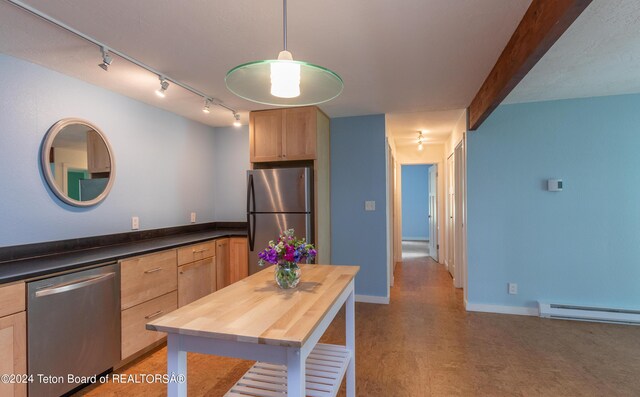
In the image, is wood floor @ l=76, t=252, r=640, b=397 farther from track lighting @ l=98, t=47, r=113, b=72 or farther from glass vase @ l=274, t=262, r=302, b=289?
track lighting @ l=98, t=47, r=113, b=72

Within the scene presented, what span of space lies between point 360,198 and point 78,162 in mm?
2855

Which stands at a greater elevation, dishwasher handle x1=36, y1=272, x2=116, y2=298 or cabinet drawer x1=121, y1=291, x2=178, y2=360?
dishwasher handle x1=36, y1=272, x2=116, y2=298

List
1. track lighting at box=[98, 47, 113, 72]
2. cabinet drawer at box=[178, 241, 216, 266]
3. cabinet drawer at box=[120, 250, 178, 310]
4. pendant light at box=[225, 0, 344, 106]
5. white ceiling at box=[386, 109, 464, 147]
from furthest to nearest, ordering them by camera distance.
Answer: white ceiling at box=[386, 109, 464, 147] < cabinet drawer at box=[178, 241, 216, 266] < cabinet drawer at box=[120, 250, 178, 310] < track lighting at box=[98, 47, 113, 72] < pendant light at box=[225, 0, 344, 106]

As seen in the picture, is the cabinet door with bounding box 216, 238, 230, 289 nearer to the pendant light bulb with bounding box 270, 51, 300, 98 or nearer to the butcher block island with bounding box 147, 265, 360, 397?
the butcher block island with bounding box 147, 265, 360, 397

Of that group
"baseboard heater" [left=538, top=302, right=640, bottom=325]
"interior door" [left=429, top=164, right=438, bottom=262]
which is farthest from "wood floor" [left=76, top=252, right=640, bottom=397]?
"interior door" [left=429, top=164, right=438, bottom=262]

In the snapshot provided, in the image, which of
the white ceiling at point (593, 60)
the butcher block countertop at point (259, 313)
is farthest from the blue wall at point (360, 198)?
the butcher block countertop at point (259, 313)

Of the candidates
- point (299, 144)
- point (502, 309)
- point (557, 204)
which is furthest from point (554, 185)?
point (299, 144)

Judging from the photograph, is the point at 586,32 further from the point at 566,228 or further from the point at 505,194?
the point at 566,228

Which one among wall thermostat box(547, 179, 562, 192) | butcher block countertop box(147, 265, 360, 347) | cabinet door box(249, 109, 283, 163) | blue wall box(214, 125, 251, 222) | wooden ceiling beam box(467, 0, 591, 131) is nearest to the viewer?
butcher block countertop box(147, 265, 360, 347)

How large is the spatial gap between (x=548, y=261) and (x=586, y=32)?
2.37 m

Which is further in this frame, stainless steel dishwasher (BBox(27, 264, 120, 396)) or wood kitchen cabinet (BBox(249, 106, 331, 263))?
wood kitchen cabinet (BBox(249, 106, 331, 263))

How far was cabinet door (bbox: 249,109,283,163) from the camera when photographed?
3580 mm

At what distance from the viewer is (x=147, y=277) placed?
2.53 metres

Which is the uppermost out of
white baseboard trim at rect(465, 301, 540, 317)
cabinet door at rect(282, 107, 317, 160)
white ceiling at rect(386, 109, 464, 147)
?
white ceiling at rect(386, 109, 464, 147)
